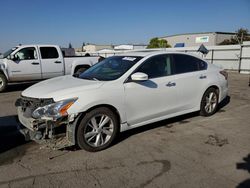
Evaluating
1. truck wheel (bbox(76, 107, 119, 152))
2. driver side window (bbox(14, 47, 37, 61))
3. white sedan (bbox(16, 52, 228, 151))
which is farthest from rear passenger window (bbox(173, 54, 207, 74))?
driver side window (bbox(14, 47, 37, 61))

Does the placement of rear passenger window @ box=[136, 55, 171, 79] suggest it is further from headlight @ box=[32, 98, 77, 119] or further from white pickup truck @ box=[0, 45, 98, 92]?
white pickup truck @ box=[0, 45, 98, 92]

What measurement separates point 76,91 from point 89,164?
1.13 metres

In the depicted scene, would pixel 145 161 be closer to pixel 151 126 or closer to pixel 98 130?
pixel 98 130

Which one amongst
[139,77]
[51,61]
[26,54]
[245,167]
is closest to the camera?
[245,167]

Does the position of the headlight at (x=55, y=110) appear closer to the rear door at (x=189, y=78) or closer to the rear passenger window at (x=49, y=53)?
the rear door at (x=189, y=78)

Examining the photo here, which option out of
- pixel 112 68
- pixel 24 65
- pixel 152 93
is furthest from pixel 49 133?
pixel 24 65

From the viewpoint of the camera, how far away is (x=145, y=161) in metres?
3.73

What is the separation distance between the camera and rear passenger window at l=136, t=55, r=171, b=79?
472 centimetres

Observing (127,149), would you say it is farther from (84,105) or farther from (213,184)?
(213,184)

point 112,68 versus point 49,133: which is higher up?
point 112,68

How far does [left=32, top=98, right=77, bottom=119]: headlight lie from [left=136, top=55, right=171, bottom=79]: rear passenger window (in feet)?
4.95

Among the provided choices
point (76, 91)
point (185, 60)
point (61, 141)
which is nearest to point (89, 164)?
point (61, 141)

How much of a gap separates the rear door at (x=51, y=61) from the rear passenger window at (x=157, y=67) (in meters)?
7.10

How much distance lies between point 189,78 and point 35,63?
24.4ft
